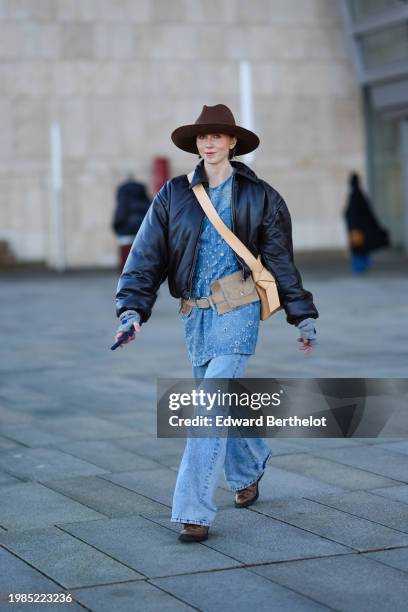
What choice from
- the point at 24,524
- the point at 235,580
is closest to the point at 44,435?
the point at 24,524

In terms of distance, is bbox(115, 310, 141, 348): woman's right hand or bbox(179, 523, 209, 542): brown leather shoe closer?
bbox(179, 523, 209, 542): brown leather shoe

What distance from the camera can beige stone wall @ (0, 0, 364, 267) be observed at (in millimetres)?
28312

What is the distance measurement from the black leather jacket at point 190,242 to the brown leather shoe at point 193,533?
89 cm

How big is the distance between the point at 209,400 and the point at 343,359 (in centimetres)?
610

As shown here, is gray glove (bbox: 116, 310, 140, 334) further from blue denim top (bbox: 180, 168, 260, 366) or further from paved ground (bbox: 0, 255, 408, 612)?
paved ground (bbox: 0, 255, 408, 612)

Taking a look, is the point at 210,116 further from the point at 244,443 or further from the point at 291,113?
the point at 291,113

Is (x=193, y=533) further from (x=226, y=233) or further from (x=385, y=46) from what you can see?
(x=385, y=46)

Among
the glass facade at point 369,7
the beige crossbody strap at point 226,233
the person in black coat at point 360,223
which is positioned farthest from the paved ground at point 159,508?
the glass facade at point 369,7

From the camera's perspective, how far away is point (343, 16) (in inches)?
1171

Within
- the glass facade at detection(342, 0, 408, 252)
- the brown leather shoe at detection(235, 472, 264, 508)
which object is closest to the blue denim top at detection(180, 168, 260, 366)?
the brown leather shoe at detection(235, 472, 264, 508)

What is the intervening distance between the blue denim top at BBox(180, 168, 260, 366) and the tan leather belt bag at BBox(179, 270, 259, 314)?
25mm

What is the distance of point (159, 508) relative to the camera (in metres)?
5.73

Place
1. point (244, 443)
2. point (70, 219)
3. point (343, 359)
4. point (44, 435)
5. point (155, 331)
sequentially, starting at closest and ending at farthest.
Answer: point (244, 443) < point (44, 435) < point (343, 359) < point (155, 331) < point (70, 219)

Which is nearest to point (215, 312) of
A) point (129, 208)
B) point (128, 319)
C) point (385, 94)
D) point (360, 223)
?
point (128, 319)
